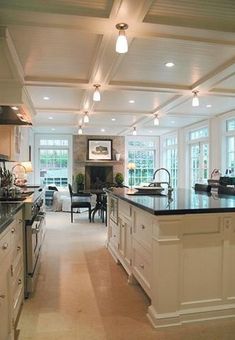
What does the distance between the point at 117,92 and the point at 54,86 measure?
1.20 meters

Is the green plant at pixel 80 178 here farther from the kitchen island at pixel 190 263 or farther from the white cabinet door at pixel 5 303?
the white cabinet door at pixel 5 303

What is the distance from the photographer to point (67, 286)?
3076 millimetres

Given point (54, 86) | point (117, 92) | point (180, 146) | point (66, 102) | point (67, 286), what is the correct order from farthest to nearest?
point (180, 146)
point (66, 102)
point (117, 92)
point (54, 86)
point (67, 286)

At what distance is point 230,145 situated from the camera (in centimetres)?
736

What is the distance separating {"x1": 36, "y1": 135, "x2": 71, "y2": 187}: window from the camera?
1098cm

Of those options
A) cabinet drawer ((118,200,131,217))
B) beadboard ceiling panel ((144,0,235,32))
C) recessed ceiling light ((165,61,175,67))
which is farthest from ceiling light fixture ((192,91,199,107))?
cabinet drawer ((118,200,131,217))

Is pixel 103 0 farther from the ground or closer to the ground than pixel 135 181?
farther from the ground

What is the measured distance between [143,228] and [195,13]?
78.7 inches

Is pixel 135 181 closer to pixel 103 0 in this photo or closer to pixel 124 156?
pixel 124 156

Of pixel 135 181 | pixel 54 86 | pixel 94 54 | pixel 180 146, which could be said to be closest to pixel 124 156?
pixel 135 181

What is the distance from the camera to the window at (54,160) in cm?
1098

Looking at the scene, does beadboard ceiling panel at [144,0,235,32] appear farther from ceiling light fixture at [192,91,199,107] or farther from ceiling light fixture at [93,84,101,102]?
ceiling light fixture at [192,91,199,107]

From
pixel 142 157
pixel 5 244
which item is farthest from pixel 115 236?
pixel 142 157

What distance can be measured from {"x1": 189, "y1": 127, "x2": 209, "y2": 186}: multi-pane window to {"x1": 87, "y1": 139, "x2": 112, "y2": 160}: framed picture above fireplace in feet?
11.6
